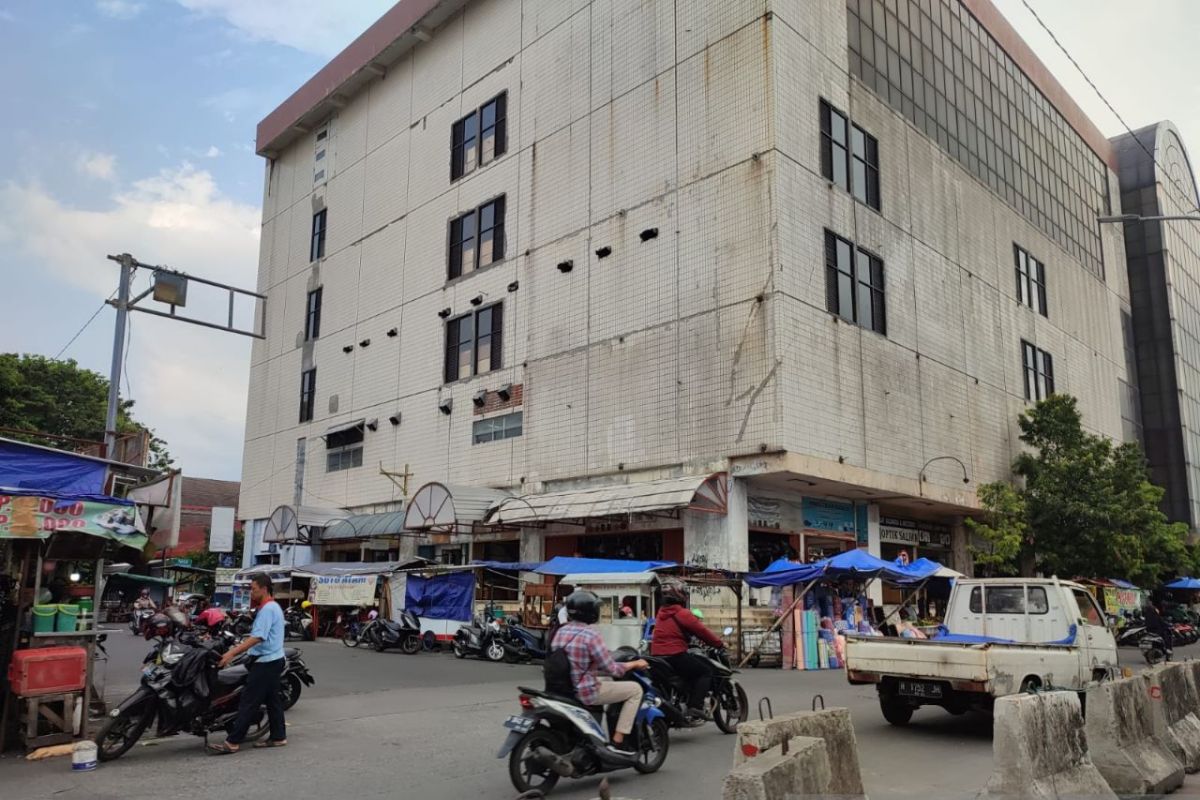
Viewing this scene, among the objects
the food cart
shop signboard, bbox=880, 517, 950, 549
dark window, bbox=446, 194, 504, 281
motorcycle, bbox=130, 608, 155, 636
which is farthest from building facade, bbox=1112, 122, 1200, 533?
motorcycle, bbox=130, 608, 155, 636

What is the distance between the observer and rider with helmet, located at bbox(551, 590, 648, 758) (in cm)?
733

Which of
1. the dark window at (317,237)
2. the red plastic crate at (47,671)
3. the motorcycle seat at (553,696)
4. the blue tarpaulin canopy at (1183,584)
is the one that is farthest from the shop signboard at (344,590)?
the blue tarpaulin canopy at (1183,584)

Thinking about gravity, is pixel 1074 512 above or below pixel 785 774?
above

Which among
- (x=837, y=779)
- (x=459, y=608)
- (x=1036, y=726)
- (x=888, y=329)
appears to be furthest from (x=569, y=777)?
(x=888, y=329)

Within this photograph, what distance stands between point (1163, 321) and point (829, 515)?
28905 millimetres

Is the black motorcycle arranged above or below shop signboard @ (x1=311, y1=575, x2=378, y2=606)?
below

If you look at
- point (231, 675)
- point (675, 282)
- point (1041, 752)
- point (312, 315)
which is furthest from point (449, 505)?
point (1041, 752)

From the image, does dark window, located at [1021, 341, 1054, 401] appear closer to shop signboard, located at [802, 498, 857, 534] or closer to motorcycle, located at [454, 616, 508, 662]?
shop signboard, located at [802, 498, 857, 534]

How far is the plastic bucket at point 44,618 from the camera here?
30.1ft

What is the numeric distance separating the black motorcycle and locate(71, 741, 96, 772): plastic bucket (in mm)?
Answer: 241

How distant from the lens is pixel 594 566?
791 inches

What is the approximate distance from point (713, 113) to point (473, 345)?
10717 mm

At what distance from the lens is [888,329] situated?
25781 mm

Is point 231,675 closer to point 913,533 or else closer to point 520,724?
point 520,724
